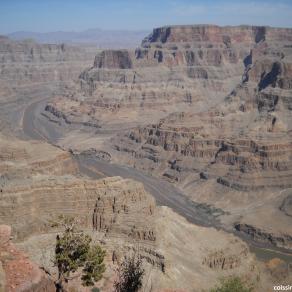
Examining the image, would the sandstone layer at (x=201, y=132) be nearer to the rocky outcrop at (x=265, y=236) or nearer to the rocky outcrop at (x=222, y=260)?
the rocky outcrop at (x=265, y=236)

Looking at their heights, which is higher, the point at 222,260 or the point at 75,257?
the point at 75,257

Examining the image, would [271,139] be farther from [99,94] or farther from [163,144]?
[99,94]

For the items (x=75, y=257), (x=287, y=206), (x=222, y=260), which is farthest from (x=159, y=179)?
(x=75, y=257)

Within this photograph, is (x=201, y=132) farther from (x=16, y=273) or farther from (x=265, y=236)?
(x=16, y=273)

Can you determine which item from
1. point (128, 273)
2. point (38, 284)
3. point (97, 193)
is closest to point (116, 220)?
point (97, 193)

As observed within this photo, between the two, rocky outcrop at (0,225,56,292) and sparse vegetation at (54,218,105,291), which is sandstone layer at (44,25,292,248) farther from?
rocky outcrop at (0,225,56,292)

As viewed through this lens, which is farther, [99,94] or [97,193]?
[99,94]
